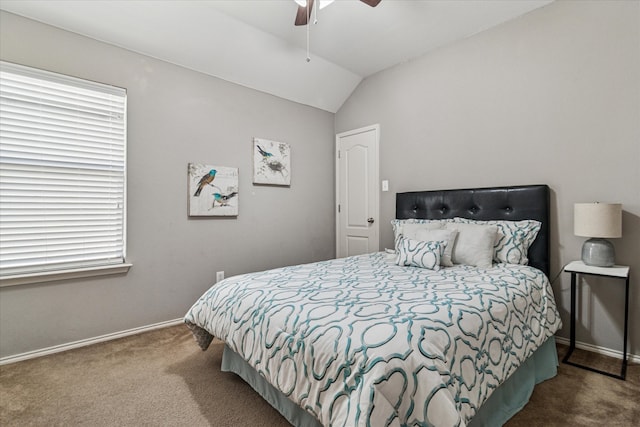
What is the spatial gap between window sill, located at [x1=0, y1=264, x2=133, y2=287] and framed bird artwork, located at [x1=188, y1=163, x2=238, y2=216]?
0.76 meters

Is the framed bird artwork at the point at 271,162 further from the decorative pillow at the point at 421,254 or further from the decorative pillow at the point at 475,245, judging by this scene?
the decorative pillow at the point at 475,245

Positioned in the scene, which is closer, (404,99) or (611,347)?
(611,347)

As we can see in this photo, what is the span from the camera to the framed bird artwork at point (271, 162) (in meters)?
3.47

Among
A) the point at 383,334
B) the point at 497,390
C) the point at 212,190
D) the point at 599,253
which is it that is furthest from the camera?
the point at 212,190

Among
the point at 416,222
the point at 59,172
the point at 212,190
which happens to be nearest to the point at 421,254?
the point at 416,222

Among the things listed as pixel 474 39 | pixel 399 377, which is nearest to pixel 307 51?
pixel 474 39

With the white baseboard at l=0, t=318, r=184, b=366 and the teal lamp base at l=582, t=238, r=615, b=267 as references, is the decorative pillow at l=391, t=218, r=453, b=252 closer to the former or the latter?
the teal lamp base at l=582, t=238, r=615, b=267

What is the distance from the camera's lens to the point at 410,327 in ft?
3.81

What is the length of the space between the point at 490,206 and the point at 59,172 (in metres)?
3.48

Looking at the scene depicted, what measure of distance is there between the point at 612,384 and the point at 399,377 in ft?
5.93

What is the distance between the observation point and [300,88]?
371 centimetres

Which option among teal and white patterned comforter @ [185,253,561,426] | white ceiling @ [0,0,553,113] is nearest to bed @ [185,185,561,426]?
teal and white patterned comforter @ [185,253,561,426]

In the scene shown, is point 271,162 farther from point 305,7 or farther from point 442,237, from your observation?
point 442,237

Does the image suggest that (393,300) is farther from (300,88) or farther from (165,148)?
(300,88)
